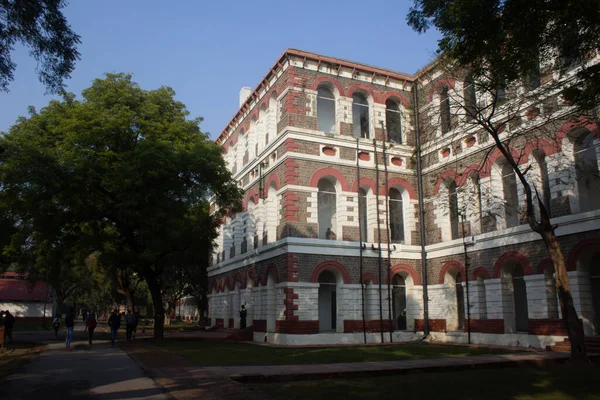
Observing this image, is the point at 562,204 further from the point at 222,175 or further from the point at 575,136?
the point at 222,175

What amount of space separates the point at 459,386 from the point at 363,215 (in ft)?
48.6

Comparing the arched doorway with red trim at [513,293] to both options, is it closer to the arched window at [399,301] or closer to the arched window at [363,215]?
the arched window at [399,301]

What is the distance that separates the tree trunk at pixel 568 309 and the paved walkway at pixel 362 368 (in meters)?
1.09

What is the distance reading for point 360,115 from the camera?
26234 millimetres

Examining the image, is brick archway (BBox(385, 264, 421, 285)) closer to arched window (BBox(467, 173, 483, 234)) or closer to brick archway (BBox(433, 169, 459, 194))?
brick archway (BBox(433, 169, 459, 194))

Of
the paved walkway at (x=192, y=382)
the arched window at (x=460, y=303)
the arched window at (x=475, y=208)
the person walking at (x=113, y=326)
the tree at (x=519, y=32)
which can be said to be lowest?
the paved walkway at (x=192, y=382)

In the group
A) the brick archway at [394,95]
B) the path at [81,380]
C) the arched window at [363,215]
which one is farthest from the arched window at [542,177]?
the path at [81,380]

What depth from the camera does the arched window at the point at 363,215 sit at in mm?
24453

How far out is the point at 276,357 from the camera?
53.9 ft

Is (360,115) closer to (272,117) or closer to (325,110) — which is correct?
(325,110)

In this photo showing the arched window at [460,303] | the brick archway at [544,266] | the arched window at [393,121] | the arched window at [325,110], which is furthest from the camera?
the arched window at [393,121]

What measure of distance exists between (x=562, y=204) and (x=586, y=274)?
2516mm

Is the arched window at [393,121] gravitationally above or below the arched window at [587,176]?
above

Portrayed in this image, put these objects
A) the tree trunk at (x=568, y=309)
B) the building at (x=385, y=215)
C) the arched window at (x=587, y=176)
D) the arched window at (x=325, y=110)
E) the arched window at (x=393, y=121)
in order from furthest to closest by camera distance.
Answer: the arched window at (x=393, y=121) < the arched window at (x=325, y=110) < the building at (x=385, y=215) < the arched window at (x=587, y=176) < the tree trunk at (x=568, y=309)
